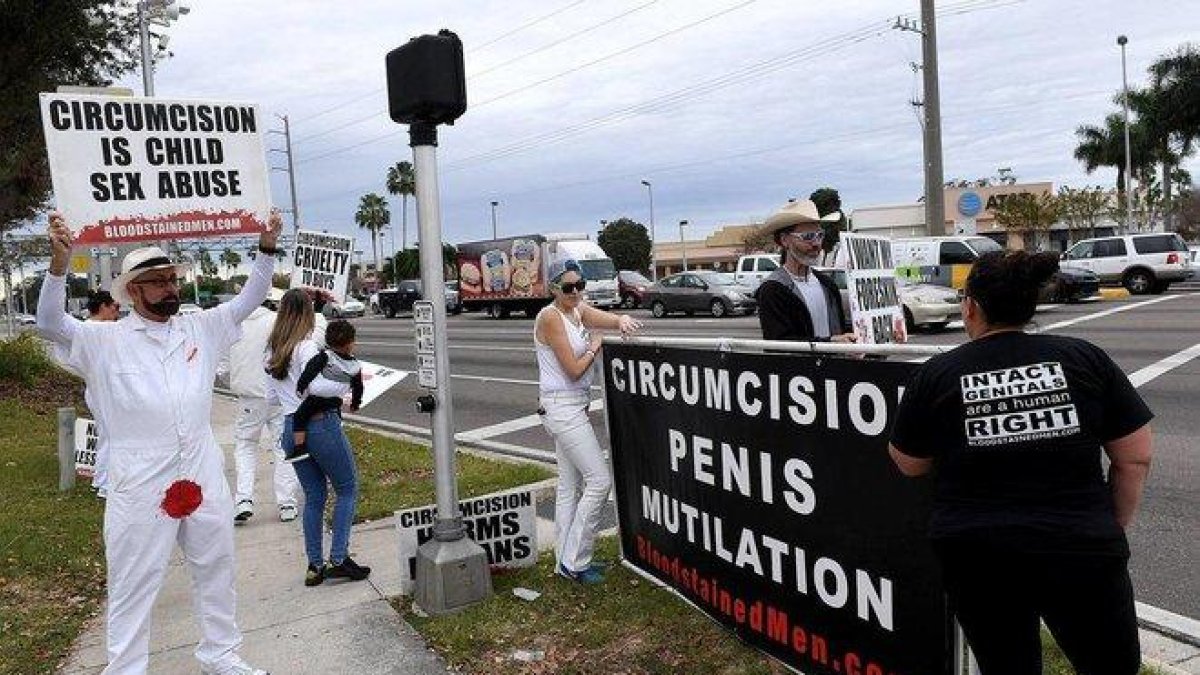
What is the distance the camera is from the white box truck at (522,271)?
3481 centimetres

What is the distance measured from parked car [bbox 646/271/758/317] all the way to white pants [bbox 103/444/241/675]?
24.9 metres

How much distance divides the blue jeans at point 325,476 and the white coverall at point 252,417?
6.14 ft

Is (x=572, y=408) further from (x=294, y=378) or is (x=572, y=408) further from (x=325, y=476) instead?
(x=294, y=378)

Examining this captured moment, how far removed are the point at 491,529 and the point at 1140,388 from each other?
861 cm

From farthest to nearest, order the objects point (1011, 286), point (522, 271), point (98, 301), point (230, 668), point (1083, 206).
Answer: point (1083, 206), point (522, 271), point (98, 301), point (230, 668), point (1011, 286)

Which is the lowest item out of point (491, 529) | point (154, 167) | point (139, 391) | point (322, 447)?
point (491, 529)

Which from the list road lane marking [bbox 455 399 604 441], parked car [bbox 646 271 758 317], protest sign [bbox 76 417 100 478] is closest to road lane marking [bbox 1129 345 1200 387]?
road lane marking [bbox 455 399 604 441]

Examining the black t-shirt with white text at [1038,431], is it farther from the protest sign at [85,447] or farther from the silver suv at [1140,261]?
the silver suv at [1140,261]

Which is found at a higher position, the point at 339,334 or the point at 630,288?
the point at 339,334

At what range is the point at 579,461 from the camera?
16.8ft

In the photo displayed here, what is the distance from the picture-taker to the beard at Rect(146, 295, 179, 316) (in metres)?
3.81

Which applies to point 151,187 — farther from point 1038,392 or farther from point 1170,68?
point 1170,68

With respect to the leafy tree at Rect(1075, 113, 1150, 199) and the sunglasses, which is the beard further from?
the leafy tree at Rect(1075, 113, 1150, 199)

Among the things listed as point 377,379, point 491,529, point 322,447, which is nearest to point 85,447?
point 377,379
